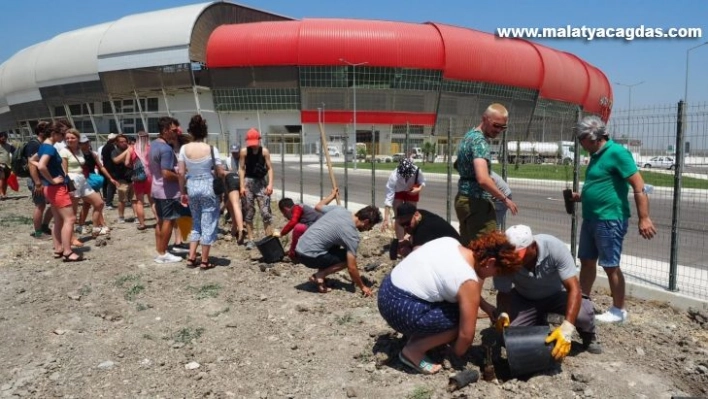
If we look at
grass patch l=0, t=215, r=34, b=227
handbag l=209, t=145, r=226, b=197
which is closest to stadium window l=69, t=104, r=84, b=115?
grass patch l=0, t=215, r=34, b=227

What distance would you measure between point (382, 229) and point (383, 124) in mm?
47056

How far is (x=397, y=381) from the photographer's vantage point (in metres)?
3.34

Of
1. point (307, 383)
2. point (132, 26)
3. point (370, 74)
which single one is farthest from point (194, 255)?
point (132, 26)

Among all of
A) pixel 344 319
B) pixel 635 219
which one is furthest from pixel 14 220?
pixel 635 219

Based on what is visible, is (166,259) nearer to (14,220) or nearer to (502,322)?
(502,322)

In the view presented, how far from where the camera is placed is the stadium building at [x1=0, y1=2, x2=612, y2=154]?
51.4m

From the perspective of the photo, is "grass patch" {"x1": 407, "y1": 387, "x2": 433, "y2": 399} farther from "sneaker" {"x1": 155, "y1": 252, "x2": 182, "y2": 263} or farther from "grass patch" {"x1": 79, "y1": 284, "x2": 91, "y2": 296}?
"sneaker" {"x1": 155, "y1": 252, "x2": 182, "y2": 263}

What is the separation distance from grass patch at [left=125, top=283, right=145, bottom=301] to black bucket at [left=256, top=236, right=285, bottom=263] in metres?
1.47

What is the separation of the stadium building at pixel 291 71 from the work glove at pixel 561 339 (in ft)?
144

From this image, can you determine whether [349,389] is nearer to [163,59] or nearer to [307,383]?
[307,383]

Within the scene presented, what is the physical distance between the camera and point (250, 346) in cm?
395

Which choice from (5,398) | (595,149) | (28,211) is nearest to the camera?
(5,398)

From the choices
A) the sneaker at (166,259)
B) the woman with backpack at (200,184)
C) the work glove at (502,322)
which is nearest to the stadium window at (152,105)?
the sneaker at (166,259)

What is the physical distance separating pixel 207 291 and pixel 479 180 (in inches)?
121
